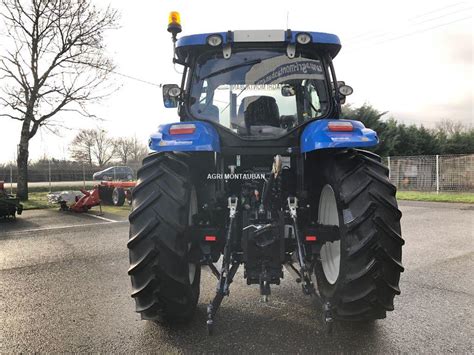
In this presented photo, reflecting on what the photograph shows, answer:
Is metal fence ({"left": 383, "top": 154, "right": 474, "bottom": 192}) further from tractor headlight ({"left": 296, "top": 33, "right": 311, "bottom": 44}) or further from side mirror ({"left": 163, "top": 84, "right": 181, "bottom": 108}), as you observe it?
side mirror ({"left": 163, "top": 84, "right": 181, "bottom": 108})

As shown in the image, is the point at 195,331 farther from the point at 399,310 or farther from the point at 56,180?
the point at 56,180

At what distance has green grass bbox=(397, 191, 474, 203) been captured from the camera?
14755mm

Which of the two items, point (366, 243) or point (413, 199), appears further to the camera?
point (413, 199)

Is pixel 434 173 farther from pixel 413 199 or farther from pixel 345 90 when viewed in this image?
pixel 345 90

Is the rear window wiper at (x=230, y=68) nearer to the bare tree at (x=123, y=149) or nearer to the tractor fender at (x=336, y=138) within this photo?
the tractor fender at (x=336, y=138)

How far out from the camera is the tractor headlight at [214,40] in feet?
10.8

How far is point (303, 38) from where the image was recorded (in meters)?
3.33

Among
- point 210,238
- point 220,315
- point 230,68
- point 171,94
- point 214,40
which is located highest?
point 214,40

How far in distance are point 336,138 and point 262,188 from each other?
818 mm

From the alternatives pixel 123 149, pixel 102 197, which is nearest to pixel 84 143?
pixel 123 149

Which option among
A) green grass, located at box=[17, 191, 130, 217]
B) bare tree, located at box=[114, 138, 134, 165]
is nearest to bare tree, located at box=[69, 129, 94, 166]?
bare tree, located at box=[114, 138, 134, 165]

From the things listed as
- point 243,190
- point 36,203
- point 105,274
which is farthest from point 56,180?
point 243,190

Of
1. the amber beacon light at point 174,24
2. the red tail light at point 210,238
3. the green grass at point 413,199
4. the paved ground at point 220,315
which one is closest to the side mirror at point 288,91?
the amber beacon light at point 174,24

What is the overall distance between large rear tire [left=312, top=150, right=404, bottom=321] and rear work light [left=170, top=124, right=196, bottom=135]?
1.20 meters
